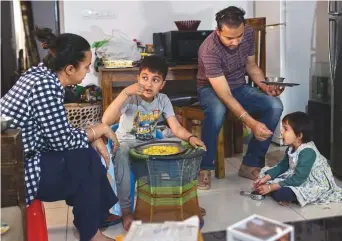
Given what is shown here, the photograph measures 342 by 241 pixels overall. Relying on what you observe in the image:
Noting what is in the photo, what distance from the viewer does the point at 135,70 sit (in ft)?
11.4

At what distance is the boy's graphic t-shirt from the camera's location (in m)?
2.57

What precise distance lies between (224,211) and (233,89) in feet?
3.14

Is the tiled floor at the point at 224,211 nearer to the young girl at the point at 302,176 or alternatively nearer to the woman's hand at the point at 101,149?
the young girl at the point at 302,176

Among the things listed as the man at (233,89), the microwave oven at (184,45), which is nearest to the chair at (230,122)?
the man at (233,89)

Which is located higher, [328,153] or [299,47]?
[299,47]

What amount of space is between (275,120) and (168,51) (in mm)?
1204

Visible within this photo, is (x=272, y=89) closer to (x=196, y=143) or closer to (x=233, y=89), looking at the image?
(x=233, y=89)

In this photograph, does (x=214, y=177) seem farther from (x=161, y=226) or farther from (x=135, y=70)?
(x=161, y=226)

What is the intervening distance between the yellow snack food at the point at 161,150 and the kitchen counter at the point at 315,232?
58 centimetres

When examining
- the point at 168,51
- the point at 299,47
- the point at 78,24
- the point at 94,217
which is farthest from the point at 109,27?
the point at 94,217

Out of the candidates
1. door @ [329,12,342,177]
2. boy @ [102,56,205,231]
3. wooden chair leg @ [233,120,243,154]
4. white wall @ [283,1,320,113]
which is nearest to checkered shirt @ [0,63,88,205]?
boy @ [102,56,205,231]

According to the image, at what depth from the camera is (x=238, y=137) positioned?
12.5ft

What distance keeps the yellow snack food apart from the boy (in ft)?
0.36

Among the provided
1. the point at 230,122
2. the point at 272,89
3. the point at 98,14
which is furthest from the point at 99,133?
the point at 98,14
